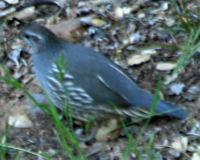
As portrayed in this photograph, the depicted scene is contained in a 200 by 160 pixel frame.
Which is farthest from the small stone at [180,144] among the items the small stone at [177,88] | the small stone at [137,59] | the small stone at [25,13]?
the small stone at [25,13]

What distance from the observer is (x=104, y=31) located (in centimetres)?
483

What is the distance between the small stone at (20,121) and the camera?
4.07 m

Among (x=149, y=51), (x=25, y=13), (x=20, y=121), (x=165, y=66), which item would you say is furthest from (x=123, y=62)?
(x=25, y=13)

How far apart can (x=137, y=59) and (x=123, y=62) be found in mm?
Result: 123

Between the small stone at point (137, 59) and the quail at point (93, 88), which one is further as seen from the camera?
the small stone at point (137, 59)

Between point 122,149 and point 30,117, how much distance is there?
2.56 ft

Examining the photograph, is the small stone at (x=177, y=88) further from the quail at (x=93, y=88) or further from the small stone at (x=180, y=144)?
the small stone at (x=180, y=144)

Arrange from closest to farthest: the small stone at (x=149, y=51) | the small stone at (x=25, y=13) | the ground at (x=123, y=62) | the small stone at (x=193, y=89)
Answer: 1. the ground at (x=123, y=62)
2. the small stone at (x=193, y=89)
3. the small stone at (x=149, y=51)
4. the small stone at (x=25, y=13)

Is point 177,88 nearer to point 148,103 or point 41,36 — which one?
point 148,103

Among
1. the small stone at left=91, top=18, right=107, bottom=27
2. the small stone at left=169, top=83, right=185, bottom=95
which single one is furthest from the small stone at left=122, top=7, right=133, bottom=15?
the small stone at left=169, top=83, right=185, bottom=95

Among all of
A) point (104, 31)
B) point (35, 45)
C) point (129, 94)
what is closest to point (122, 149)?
point (129, 94)

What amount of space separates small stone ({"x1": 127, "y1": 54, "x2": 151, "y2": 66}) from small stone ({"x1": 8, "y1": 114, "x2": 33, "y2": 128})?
99cm

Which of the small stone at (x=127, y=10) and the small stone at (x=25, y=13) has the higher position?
the small stone at (x=127, y=10)

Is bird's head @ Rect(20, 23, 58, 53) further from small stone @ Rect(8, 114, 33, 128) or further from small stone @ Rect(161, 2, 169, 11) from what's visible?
small stone @ Rect(161, 2, 169, 11)
